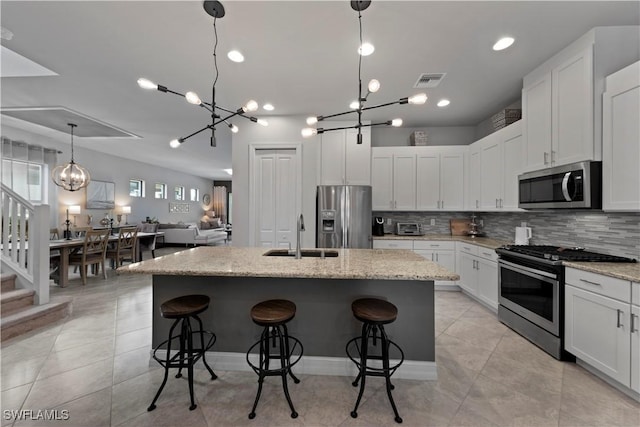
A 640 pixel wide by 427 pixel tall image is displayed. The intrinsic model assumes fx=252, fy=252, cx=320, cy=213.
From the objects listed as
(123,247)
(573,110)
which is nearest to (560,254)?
(573,110)

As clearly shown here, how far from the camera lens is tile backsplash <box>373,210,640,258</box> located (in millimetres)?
2180

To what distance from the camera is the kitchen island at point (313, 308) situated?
1991mm

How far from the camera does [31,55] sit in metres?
2.50

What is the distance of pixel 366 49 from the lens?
229 centimetres

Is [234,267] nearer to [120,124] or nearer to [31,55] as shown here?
[31,55]

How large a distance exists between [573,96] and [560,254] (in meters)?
1.45

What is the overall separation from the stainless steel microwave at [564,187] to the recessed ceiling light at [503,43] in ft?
4.07

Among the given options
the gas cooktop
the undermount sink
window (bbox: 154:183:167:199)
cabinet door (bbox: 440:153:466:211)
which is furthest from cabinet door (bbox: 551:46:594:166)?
window (bbox: 154:183:167:199)

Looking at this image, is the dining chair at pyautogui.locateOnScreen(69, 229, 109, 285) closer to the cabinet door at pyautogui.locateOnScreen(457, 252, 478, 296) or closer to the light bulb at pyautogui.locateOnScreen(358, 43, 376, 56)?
the light bulb at pyautogui.locateOnScreen(358, 43, 376, 56)

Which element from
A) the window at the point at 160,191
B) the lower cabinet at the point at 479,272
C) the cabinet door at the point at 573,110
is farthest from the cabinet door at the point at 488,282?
the window at the point at 160,191

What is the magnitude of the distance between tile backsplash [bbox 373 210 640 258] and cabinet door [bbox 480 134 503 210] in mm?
394

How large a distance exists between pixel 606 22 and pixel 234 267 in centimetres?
355

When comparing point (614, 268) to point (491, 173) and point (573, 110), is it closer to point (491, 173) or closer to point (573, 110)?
point (573, 110)

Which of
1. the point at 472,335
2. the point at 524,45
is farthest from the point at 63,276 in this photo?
the point at 524,45
